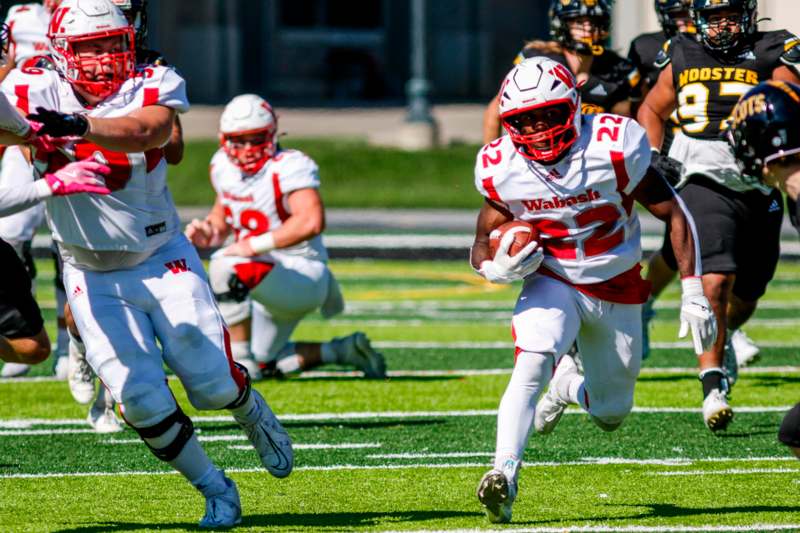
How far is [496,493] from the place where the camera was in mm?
4742

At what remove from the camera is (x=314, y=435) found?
6777 mm

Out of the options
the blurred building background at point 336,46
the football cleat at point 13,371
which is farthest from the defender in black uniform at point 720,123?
the blurred building background at point 336,46

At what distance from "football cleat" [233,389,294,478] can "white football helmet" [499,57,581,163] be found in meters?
1.26

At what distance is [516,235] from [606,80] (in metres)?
2.94

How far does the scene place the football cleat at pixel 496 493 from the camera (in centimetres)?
474

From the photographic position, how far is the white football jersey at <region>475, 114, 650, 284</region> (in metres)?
5.23

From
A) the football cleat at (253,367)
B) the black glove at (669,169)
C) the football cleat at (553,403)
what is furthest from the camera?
the football cleat at (253,367)

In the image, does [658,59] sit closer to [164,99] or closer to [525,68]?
[525,68]

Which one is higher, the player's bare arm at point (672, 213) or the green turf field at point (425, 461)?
the player's bare arm at point (672, 213)

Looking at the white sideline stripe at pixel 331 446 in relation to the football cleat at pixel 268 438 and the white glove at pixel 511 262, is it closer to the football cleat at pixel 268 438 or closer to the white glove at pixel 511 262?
the football cleat at pixel 268 438

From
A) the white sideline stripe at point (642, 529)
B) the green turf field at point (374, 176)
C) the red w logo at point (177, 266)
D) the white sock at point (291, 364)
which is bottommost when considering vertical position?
the green turf field at point (374, 176)

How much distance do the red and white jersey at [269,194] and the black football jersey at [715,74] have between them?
212 cm

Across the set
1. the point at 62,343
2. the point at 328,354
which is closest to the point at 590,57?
the point at 328,354

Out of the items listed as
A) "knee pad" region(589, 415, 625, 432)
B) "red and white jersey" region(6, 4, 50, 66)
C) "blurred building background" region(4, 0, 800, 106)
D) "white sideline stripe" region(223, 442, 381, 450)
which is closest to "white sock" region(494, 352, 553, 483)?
"knee pad" region(589, 415, 625, 432)
